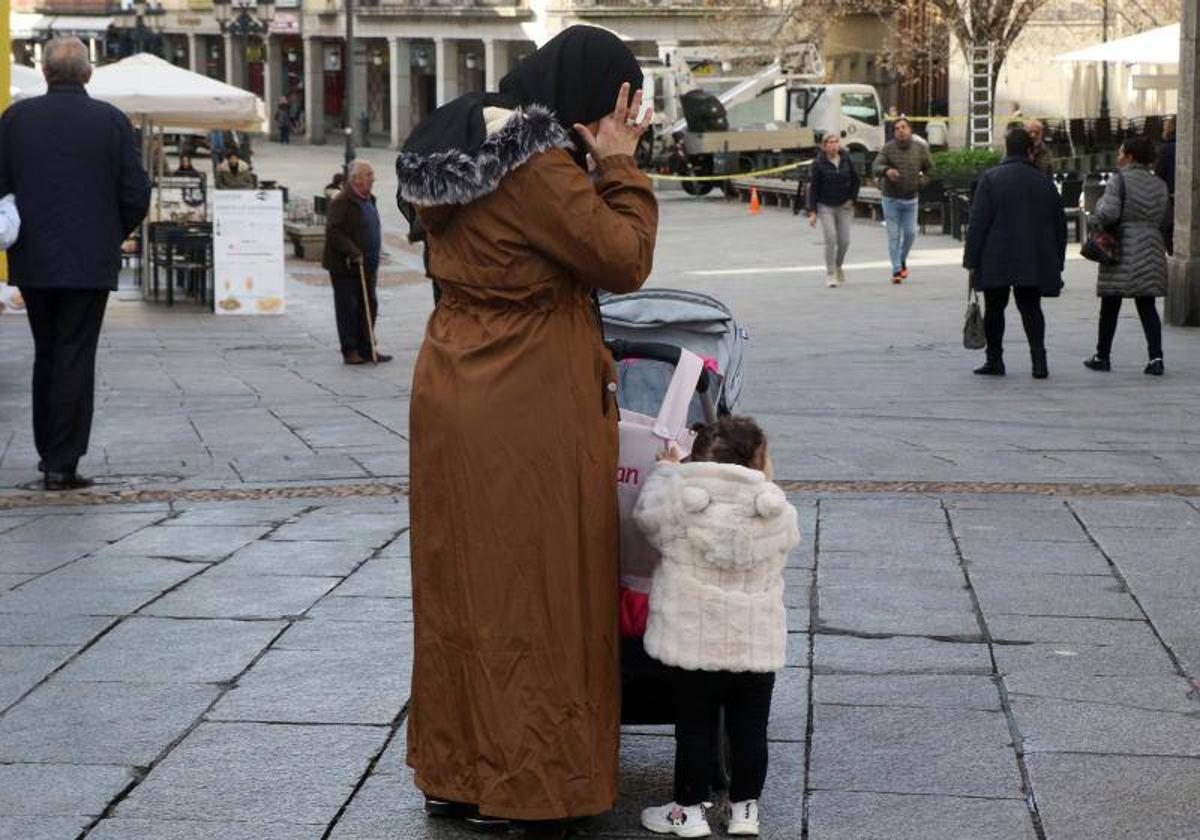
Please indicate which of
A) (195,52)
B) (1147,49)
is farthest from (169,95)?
(195,52)

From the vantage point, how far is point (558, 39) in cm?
436

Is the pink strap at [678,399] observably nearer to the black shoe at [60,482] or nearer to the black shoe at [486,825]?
the black shoe at [486,825]

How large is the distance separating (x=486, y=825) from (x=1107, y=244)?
→ 976 cm

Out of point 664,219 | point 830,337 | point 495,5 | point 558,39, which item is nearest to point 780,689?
point 558,39

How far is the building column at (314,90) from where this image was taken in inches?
3081

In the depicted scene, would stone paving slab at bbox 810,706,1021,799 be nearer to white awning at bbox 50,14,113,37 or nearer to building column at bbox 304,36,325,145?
white awning at bbox 50,14,113,37

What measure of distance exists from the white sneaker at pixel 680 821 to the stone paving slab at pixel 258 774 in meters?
0.70

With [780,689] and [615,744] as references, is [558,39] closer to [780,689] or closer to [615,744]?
[615,744]

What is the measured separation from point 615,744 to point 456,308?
0.97m

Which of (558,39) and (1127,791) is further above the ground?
(558,39)

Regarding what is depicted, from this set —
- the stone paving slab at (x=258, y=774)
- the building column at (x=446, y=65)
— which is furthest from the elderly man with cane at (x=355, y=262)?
the building column at (x=446, y=65)

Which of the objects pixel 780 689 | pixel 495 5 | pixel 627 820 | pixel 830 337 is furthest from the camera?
pixel 495 5

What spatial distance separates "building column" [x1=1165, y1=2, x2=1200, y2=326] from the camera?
16.6 m

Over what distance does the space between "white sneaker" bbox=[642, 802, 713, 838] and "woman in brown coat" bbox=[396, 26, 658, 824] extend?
154 millimetres
